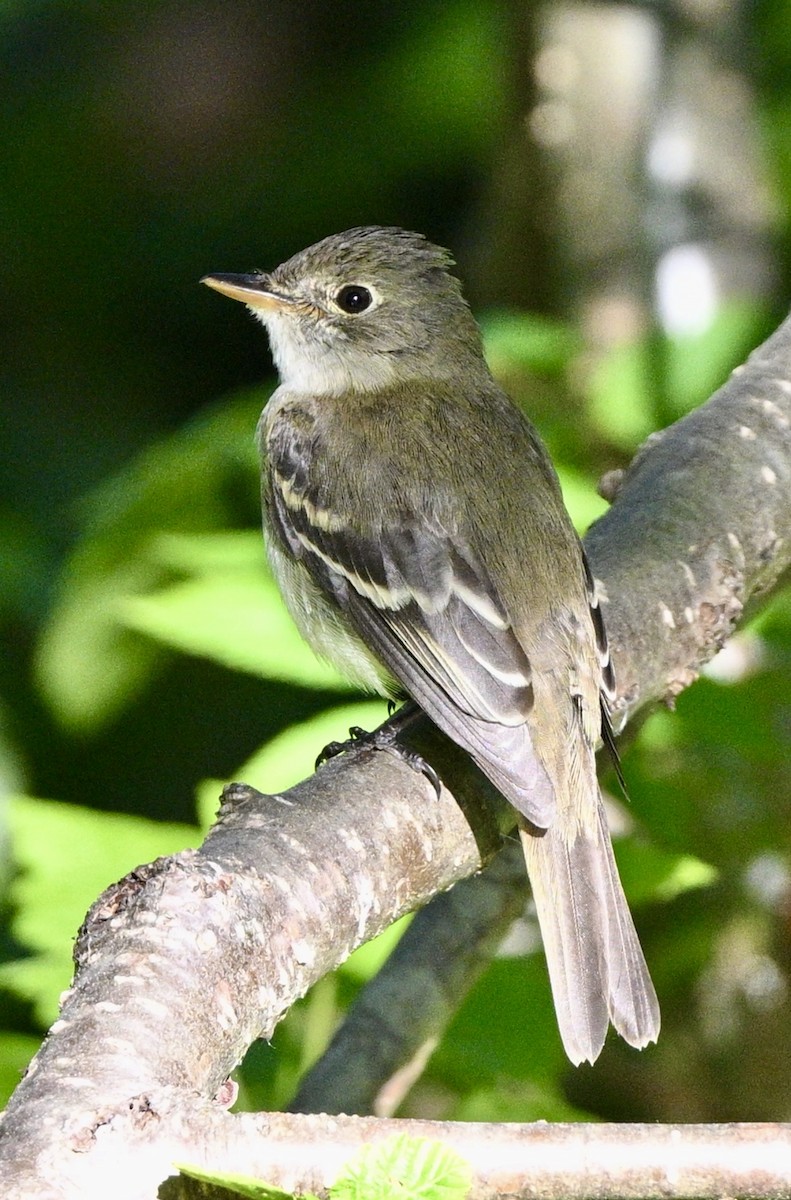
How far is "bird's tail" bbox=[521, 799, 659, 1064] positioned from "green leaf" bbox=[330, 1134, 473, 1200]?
1.18m

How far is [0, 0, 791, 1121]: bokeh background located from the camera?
3027 mm

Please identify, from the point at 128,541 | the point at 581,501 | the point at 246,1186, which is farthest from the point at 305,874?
the point at 128,541

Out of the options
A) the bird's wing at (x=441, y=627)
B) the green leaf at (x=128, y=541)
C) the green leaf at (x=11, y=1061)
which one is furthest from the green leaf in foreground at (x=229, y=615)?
the green leaf at (x=11, y=1061)

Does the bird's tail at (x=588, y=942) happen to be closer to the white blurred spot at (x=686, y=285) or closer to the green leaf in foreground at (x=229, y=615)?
the green leaf in foreground at (x=229, y=615)

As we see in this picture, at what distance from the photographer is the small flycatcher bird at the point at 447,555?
2.74 meters

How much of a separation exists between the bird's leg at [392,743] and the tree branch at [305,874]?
4cm

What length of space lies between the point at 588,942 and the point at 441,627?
745 mm

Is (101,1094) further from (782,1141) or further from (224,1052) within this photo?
(782,1141)

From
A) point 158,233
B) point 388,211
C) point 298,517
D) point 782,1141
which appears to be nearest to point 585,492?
point 298,517

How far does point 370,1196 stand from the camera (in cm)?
131

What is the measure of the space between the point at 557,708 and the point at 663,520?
0.46m

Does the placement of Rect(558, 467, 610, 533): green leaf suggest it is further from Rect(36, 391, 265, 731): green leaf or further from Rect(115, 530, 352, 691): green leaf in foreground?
Rect(36, 391, 265, 731): green leaf

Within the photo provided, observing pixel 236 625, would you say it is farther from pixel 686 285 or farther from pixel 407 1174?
pixel 686 285

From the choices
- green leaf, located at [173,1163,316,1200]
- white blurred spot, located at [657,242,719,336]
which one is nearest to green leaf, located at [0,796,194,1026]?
green leaf, located at [173,1163,316,1200]
